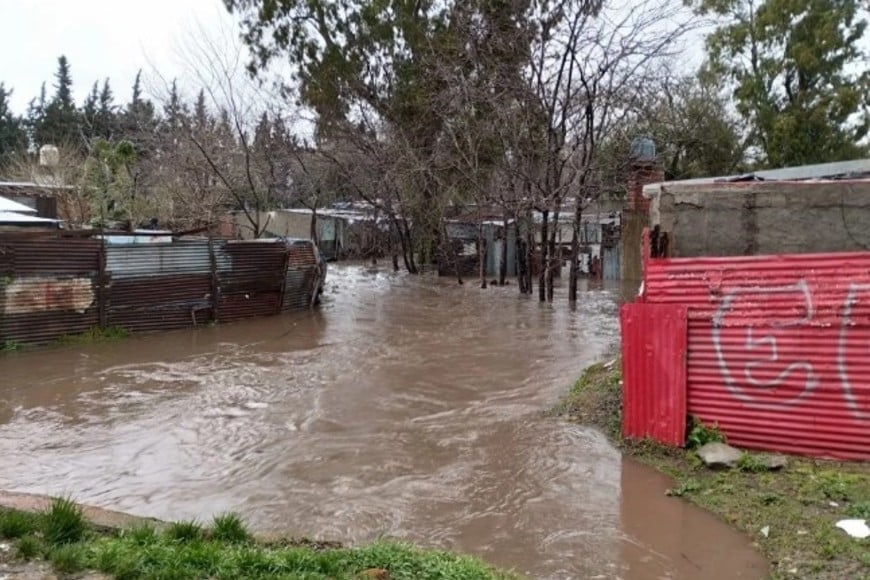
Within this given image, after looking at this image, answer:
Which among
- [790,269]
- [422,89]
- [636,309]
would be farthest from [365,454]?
[422,89]

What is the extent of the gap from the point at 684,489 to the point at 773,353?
52.1 inches

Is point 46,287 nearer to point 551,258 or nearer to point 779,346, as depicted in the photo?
point 779,346

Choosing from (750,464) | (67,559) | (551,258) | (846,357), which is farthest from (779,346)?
(551,258)

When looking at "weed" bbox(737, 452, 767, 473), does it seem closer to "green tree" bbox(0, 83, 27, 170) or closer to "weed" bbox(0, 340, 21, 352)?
"weed" bbox(0, 340, 21, 352)

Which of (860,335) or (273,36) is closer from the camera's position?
(860,335)

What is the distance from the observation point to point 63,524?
12.7 ft

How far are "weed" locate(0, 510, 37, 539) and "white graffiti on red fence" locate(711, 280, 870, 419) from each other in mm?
4988

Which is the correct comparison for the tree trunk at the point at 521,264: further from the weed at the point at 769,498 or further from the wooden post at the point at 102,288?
the weed at the point at 769,498

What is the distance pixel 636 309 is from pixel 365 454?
2.80 m

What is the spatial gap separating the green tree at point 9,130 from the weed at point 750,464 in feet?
173

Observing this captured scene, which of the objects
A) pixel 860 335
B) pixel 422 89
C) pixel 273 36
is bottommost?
pixel 860 335

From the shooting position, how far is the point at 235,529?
13.6ft

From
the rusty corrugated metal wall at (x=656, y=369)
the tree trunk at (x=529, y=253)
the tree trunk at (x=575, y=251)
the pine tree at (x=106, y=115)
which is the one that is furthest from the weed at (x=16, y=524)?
the pine tree at (x=106, y=115)

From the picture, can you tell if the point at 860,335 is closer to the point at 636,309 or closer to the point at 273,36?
the point at 636,309
